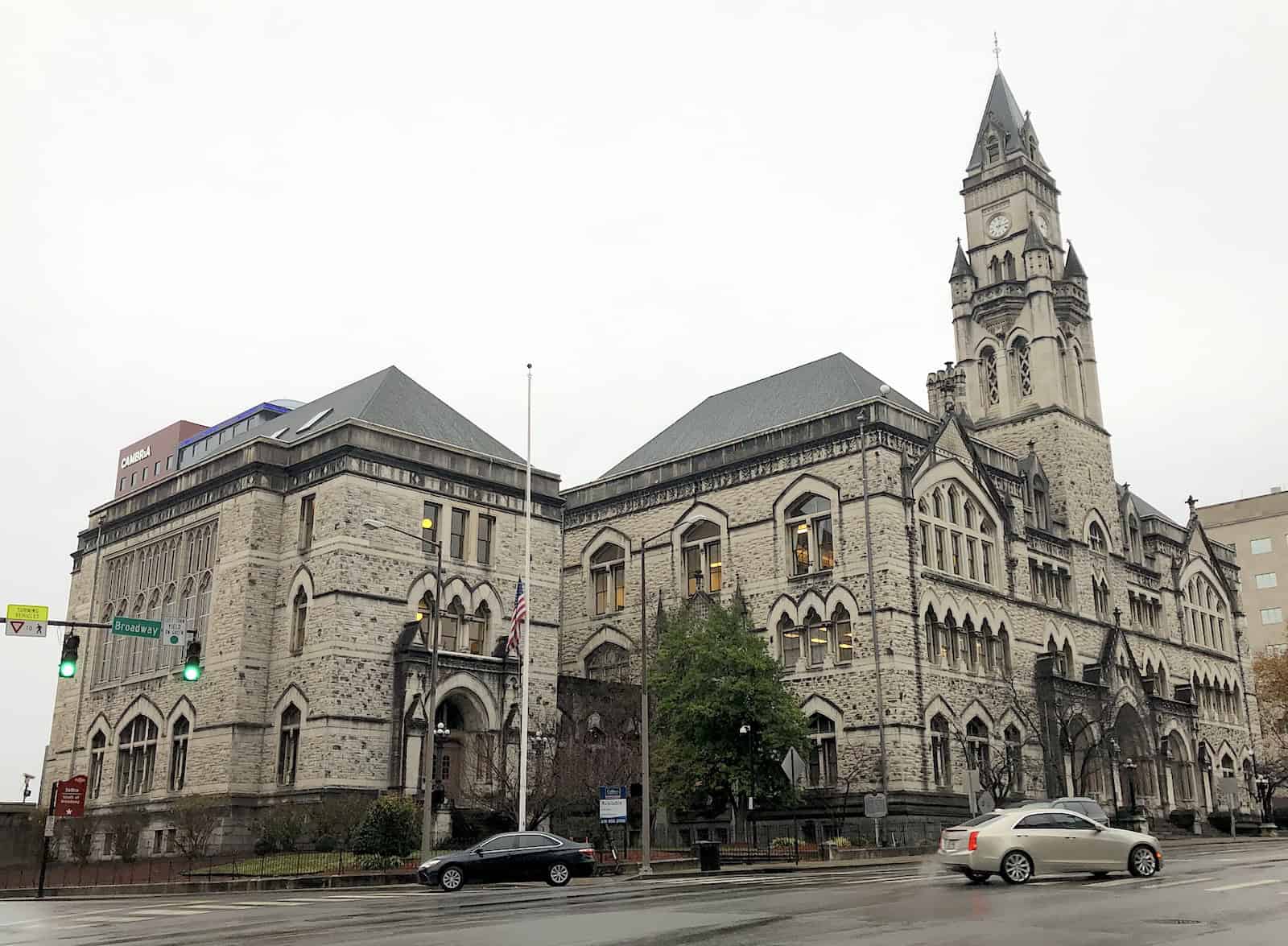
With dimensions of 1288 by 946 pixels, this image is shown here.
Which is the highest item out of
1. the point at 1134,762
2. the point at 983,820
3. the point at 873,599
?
the point at 873,599

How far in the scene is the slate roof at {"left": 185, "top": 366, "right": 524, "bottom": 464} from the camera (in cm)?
5000

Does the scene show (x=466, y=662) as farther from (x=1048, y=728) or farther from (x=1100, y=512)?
(x=1100, y=512)

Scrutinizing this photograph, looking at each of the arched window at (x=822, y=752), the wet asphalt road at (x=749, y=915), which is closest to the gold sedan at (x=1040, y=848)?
the wet asphalt road at (x=749, y=915)

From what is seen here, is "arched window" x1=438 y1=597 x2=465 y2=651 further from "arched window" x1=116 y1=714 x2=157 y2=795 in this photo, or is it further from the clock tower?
the clock tower

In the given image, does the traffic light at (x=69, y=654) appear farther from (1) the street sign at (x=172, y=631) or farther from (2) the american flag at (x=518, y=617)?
(2) the american flag at (x=518, y=617)

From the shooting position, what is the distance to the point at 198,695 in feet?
153

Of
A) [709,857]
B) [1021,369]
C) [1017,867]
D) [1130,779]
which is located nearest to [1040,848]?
[1017,867]

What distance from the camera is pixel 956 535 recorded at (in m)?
52.2

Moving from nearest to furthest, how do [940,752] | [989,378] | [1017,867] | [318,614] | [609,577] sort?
[1017,867], [318,614], [940,752], [609,577], [989,378]

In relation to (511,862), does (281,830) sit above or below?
above

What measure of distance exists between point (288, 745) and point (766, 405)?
86.7 feet

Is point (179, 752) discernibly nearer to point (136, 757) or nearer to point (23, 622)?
point (136, 757)

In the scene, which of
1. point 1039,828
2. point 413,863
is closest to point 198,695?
point 413,863

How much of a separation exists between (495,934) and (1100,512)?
53.7m
